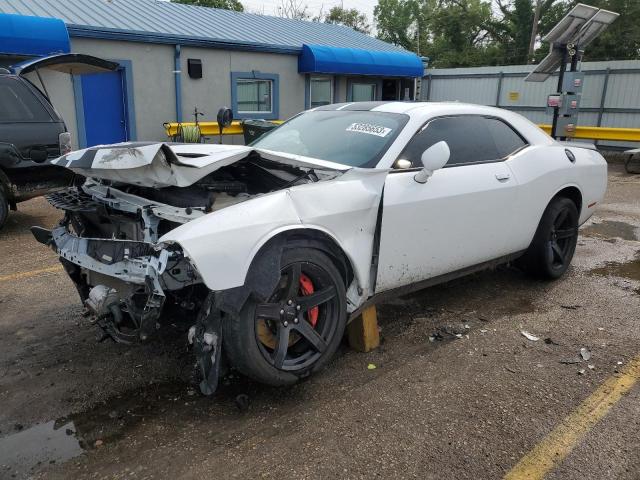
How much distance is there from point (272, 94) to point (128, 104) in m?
4.14

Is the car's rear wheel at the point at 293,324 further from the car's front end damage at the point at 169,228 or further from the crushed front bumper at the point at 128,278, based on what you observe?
the crushed front bumper at the point at 128,278

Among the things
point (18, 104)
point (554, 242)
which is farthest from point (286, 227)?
point (18, 104)

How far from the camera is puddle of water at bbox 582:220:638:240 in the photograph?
7.29m

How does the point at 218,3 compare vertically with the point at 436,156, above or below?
above

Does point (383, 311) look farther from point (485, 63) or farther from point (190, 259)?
point (485, 63)

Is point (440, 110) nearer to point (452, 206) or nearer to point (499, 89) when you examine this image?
point (452, 206)

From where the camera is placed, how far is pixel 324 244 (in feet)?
10.4

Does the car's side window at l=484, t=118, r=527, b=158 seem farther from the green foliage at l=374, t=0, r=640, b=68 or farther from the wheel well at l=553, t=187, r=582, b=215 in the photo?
the green foliage at l=374, t=0, r=640, b=68

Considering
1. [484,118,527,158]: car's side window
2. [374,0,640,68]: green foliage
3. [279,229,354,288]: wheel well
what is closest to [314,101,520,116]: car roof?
[484,118,527,158]: car's side window

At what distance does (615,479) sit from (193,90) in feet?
41.8

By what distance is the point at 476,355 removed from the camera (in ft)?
12.3

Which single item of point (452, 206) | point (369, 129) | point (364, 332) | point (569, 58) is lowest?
point (364, 332)

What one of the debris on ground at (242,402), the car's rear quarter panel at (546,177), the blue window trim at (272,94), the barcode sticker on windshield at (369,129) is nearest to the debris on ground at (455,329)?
the car's rear quarter panel at (546,177)

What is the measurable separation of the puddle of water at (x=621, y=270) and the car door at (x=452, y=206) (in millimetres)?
1754
